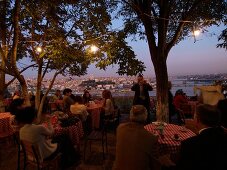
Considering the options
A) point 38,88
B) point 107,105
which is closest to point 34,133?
point 107,105

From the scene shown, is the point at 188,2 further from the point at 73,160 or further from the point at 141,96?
the point at 73,160

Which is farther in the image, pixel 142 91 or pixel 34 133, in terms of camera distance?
pixel 142 91

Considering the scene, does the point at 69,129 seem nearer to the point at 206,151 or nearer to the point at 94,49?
the point at 94,49

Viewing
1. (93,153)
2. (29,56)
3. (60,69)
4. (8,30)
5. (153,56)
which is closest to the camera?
(93,153)

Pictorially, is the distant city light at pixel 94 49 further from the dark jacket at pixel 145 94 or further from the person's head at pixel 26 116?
the person's head at pixel 26 116

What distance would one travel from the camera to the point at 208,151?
289 cm

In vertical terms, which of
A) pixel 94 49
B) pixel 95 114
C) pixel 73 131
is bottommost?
pixel 95 114

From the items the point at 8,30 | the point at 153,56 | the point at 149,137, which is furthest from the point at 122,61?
the point at 8,30

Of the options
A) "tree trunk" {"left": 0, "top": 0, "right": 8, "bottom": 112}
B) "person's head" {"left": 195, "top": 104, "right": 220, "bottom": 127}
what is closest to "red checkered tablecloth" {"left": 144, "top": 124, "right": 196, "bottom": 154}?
"person's head" {"left": 195, "top": 104, "right": 220, "bottom": 127}

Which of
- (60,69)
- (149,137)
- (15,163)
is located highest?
(60,69)

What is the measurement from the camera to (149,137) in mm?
3678

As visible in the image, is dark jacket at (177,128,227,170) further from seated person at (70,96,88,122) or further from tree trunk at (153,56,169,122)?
seated person at (70,96,88,122)

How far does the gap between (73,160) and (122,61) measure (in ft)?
9.11

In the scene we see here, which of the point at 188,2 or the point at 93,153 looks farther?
the point at 188,2
